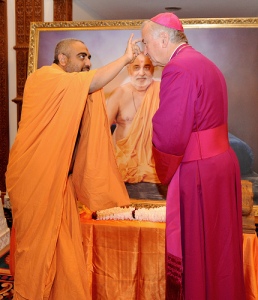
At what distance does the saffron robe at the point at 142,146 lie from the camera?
4.01 metres

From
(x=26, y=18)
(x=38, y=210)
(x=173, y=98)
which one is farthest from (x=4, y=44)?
(x=173, y=98)

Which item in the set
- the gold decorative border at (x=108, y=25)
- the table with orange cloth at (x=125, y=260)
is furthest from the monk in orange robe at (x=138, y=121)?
the table with orange cloth at (x=125, y=260)

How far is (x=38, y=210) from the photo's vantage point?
257 centimetres

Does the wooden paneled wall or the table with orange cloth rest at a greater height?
the wooden paneled wall

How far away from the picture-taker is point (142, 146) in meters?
4.04

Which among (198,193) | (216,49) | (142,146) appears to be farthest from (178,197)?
(216,49)

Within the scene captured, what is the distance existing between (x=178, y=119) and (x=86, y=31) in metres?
2.26

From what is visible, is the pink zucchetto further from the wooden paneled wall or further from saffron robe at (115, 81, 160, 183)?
the wooden paneled wall

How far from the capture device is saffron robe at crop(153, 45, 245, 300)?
2.11m

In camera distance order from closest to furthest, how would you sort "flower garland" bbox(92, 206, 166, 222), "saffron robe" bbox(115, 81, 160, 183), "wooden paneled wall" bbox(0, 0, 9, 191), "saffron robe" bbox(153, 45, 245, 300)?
"saffron robe" bbox(153, 45, 245, 300)
"flower garland" bbox(92, 206, 166, 222)
"saffron robe" bbox(115, 81, 160, 183)
"wooden paneled wall" bbox(0, 0, 9, 191)

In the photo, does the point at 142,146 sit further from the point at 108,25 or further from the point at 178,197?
the point at 178,197

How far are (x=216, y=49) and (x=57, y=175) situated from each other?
2.14 metres

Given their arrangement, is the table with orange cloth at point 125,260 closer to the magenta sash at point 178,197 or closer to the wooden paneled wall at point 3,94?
the magenta sash at point 178,197

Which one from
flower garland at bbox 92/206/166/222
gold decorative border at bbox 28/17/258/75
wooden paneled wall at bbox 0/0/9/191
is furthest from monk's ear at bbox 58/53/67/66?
wooden paneled wall at bbox 0/0/9/191
